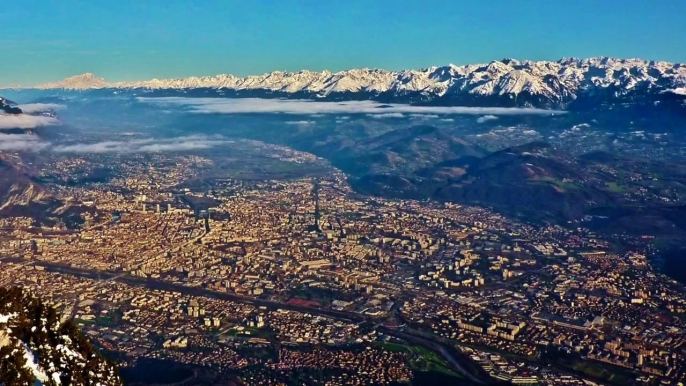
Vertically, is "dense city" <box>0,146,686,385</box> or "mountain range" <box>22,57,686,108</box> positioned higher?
"mountain range" <box>22,57,686,108</box>

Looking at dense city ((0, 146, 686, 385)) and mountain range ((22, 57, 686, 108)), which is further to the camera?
mountain range ((22, 57, 686, 108))

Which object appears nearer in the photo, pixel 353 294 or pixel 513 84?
pixel 353 294

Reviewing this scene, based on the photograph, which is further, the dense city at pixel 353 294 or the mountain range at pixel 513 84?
the mountain range at pixel 513 84

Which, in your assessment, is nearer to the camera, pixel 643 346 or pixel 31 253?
pixel 643 346

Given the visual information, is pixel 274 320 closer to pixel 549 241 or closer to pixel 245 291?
pixel 245 291

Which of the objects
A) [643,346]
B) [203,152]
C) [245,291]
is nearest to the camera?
[643,346]

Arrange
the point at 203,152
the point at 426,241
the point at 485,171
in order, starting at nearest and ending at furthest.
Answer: the point at 426,241
the point at 485,171
the point at 203,152

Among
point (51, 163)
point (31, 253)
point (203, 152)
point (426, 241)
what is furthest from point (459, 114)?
point (31, 253)

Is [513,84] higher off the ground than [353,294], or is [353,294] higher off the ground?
[513,84]
